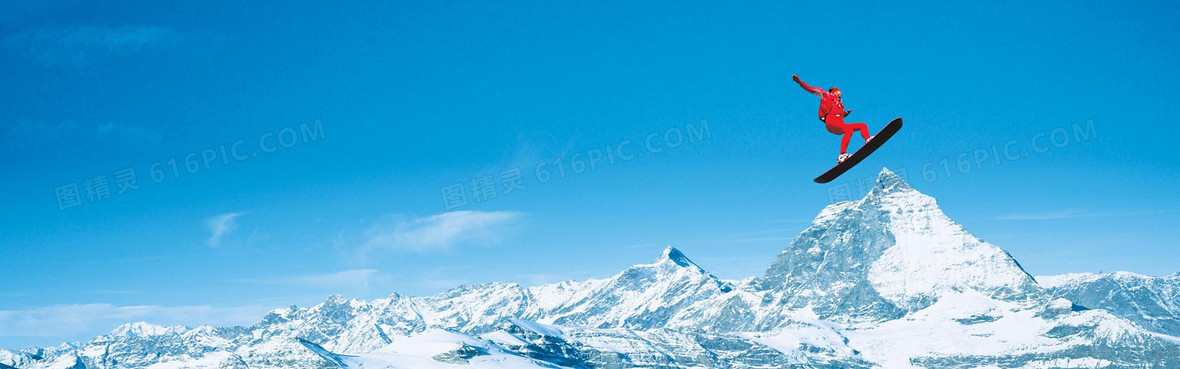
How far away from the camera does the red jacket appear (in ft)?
137

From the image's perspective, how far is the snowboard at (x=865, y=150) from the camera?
1683 inches

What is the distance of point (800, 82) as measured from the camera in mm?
40625

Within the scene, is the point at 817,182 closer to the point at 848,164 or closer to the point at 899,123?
the point at 848,164

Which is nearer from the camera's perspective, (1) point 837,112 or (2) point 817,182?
(1) point 837,112

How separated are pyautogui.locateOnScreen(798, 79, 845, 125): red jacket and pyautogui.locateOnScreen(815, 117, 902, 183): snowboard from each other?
7.14ft

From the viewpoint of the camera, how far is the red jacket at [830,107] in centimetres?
4185

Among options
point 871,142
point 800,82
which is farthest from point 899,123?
point 800,82

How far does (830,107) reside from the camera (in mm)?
41844

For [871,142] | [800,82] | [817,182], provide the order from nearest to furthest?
[800,82] → [871,142] → [817,182]

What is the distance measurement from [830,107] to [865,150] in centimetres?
331

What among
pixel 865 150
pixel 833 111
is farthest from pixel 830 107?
pixel 865 150

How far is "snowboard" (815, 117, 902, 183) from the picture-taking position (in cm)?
4275

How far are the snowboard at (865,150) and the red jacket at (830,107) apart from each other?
218cm

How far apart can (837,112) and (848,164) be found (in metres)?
3.59
